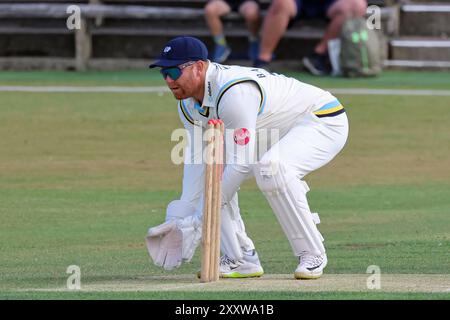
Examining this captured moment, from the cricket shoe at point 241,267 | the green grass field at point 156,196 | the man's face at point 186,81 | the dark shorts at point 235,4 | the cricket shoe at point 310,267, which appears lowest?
the green grass field at point 156,196

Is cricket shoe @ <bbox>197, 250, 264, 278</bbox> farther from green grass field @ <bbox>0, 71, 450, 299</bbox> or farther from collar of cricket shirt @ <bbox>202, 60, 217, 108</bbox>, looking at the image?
collar of cricket shirt @ <bbox>202, 60, 217, 108</bbox>

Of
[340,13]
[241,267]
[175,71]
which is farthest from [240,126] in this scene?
[340,13]

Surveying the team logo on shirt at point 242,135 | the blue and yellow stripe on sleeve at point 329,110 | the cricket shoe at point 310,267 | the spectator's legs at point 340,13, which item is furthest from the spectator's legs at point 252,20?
the team logo on shirt at point 242,135

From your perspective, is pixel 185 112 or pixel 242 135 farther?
pixel 185 112

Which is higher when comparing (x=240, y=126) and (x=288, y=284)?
(x=240, y=126)

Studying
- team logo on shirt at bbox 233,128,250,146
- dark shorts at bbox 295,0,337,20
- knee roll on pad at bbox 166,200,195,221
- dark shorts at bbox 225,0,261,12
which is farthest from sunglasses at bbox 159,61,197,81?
dark shorts at bbox 225,0,261,12

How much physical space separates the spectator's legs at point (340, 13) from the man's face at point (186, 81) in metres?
13.3

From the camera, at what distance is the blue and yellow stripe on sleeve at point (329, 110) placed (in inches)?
372

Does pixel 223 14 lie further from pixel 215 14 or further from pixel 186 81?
pixel 186 81

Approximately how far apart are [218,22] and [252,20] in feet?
1.95

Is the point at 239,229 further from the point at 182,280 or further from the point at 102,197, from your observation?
the point at 102,197

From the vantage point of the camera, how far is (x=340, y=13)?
72.5ft

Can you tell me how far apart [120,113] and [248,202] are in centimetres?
618

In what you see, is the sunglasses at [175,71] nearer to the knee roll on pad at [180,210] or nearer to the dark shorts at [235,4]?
the knee roll on pad at [180,210]
